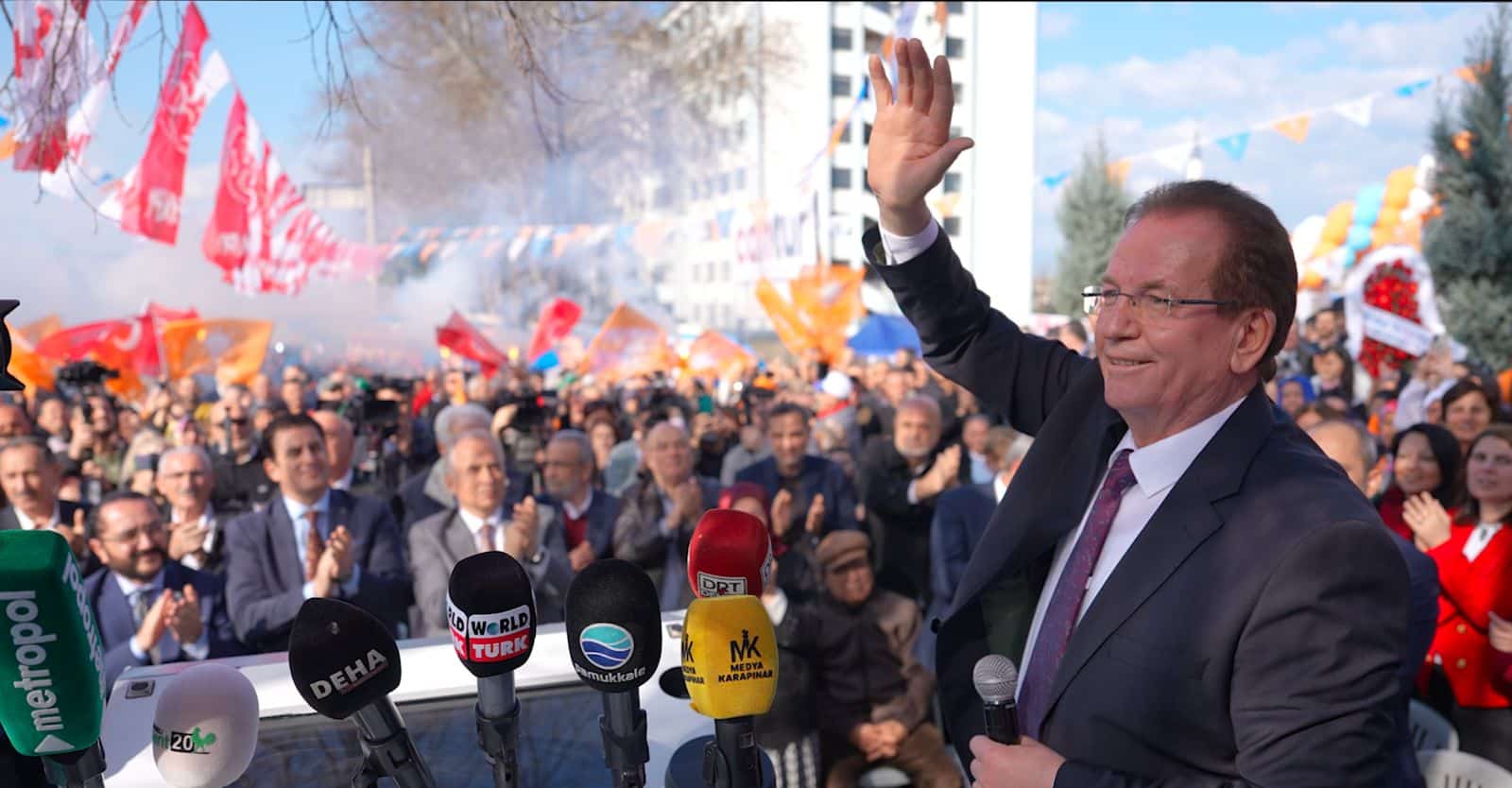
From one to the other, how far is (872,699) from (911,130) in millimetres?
2484

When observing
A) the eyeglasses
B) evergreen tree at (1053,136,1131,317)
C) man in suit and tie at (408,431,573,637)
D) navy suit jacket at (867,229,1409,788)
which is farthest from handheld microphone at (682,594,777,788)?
evergreen tree at (1053,136,1131,317)

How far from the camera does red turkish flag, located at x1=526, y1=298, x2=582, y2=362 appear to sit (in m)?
15.8

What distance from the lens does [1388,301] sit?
9727mm

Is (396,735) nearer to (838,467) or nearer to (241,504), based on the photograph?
(838,467)

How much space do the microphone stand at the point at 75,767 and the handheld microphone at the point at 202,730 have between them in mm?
106

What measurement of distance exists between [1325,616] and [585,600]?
89cm

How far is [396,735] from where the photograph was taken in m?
1.24

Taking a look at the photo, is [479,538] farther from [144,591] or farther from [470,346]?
[470,346]

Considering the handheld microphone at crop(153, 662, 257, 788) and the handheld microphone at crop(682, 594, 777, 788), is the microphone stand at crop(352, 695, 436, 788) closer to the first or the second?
the handheld microphone at crop(153, 662, 257, 788)

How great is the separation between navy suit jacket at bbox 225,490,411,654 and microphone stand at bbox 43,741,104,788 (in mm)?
2413

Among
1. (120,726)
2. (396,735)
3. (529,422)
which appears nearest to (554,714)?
(396,735)

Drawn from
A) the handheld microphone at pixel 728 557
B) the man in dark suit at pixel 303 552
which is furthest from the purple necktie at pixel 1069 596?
the man in dark suit at pixel 303 552

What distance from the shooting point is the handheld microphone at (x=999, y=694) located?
1.44 metres

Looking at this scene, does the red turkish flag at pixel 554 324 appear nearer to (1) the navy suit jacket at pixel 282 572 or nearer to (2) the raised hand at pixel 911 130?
(1) the navy suit jacket at pixel 282 572
